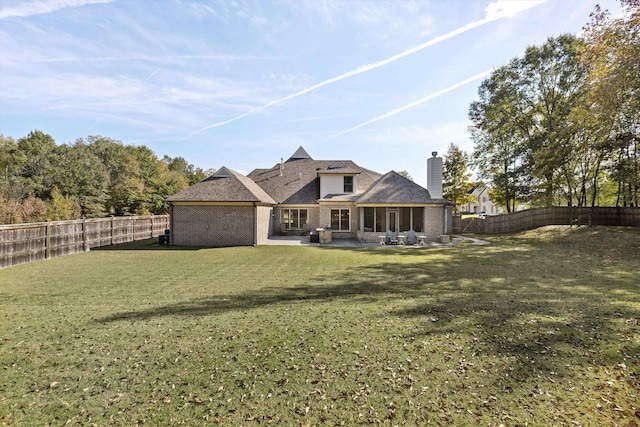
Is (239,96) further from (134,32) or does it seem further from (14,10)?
(14,10)

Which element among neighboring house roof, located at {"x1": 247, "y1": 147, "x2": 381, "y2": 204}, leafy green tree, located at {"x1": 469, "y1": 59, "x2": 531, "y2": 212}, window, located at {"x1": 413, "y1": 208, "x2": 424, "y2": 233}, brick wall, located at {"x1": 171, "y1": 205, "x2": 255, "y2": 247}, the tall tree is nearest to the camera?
the tall tree

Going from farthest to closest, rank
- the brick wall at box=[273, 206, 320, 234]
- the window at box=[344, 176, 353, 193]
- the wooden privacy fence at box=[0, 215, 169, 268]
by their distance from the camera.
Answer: the brick wall at box=[273, 206, 320, 234] < the window at box=[344, 176, 353, 193] < the wooden privacy fence at box=[0, 215, 169, 268]

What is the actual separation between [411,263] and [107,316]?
10.5 m

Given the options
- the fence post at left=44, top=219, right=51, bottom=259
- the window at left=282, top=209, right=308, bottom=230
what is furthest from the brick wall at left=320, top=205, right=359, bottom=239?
the fence post at left=44, top=219, right=51, bottom=259

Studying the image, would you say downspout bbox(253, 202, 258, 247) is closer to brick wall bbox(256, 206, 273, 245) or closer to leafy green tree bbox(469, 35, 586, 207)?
brick wall bbox(256, 206, 273, 245)

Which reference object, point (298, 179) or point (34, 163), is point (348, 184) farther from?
point (34, 163)

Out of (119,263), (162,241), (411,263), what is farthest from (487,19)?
(162,241)

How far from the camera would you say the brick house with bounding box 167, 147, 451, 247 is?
1817 cm

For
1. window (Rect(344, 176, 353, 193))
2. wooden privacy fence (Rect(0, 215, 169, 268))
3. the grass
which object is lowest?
the grass

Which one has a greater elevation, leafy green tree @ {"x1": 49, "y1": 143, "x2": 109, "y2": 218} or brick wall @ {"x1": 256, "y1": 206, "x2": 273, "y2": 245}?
leafy green tree @ {"x1": 49, "y1": 143, "x2": 109, "y2": 218}

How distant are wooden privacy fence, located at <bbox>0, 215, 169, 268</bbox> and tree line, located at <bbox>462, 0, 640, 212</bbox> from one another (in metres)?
27.4

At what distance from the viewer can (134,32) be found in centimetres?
1169

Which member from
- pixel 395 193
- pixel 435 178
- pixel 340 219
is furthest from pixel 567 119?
pixel 340 219

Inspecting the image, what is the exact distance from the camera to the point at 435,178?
1991 cm
